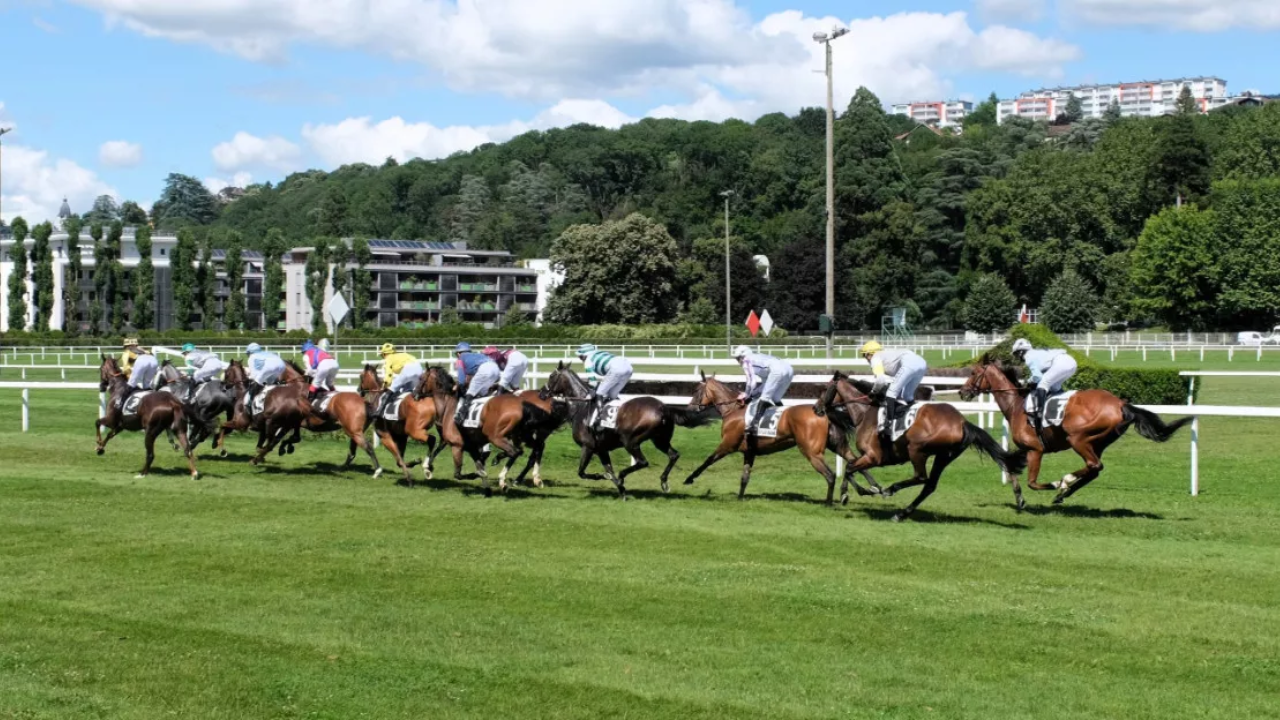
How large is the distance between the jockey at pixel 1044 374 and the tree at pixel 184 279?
65363 millimetres

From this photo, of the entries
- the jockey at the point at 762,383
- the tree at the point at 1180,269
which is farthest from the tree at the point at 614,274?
the jockey at the point at 762,383

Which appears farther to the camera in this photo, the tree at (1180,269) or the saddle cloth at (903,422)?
the tree at (1180,269)

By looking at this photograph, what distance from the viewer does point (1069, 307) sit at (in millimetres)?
82688

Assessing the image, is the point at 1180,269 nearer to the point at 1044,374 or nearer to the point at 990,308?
the point at 990,308

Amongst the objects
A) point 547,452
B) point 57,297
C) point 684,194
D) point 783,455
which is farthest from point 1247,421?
point 684,194

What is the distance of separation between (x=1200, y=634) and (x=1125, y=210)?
8814cm

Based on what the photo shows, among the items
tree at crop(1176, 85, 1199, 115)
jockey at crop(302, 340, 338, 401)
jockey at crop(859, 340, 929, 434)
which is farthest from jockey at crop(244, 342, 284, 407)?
tree at crop(1176, 85, 1199, 115)

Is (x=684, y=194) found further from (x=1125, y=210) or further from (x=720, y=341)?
(x=720, y=341)

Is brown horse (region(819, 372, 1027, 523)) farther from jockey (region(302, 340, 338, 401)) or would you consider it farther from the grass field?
jockey (region(302, 340, 338, 401))

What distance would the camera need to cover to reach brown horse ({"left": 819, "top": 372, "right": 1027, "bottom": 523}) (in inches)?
512

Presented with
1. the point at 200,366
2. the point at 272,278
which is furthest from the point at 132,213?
the point at 200,366

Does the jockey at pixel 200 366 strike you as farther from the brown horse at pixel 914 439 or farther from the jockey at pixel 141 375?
the brown horse at pixel 914 439

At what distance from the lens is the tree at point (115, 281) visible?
7106 centimetres

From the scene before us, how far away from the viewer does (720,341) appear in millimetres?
64375
